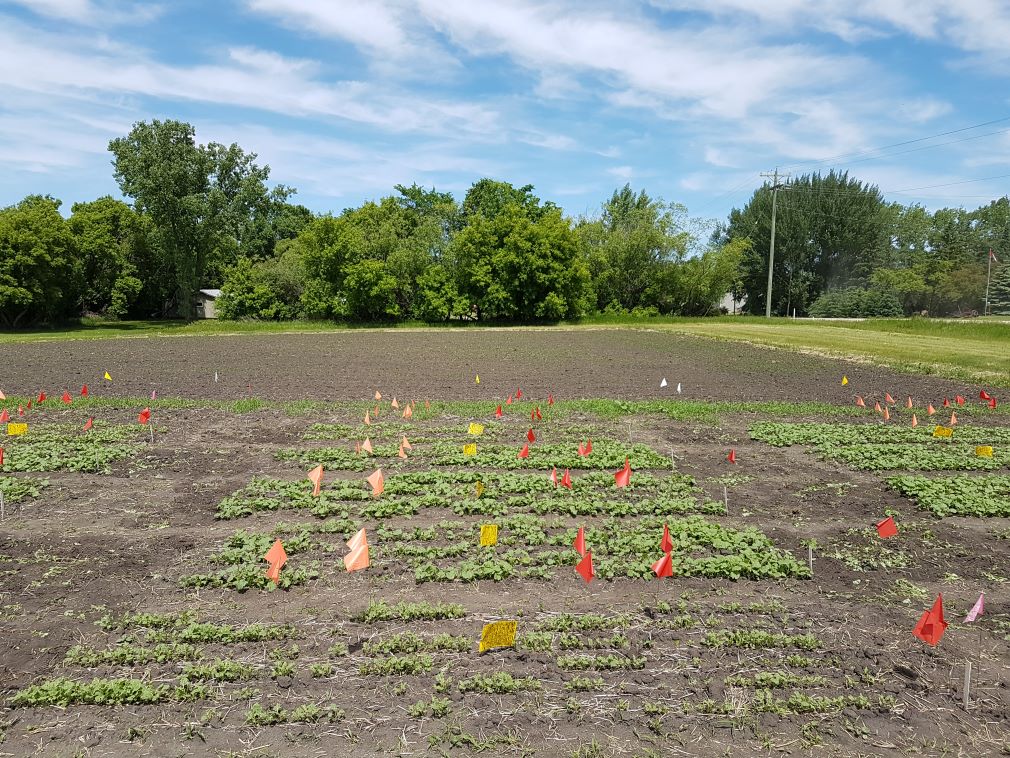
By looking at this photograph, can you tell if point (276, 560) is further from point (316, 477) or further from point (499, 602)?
point (316, 477)

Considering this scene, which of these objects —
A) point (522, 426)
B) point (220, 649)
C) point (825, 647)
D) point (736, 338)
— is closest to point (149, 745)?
point (220, 649)

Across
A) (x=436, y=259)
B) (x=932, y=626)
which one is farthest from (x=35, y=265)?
(x=932, y=626)

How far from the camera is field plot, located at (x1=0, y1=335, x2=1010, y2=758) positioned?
13.3 ft

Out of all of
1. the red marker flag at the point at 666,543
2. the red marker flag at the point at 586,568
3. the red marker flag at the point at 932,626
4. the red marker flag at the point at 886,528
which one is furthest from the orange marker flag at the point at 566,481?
the red marker flag at the point at 932,626

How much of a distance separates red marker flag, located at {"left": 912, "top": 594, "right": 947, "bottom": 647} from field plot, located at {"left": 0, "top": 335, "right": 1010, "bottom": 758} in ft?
0.57

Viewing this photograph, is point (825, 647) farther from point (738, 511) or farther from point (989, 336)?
point (989, 336)

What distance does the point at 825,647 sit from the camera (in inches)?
193

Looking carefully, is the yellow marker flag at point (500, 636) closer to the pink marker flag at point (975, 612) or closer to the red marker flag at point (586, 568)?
the red marker flag at point (586, 568)

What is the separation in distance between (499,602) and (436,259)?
57.5 metres

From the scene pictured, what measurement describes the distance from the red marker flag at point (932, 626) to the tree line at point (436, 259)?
175 ft

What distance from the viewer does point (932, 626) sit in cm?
468

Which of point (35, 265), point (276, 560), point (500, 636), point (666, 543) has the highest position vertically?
point (35, 265)

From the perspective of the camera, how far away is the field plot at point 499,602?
4.05 m

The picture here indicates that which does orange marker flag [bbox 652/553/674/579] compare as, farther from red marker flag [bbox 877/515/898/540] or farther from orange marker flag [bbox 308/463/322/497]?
orange marker flag [bbox 308/463/322/497]
